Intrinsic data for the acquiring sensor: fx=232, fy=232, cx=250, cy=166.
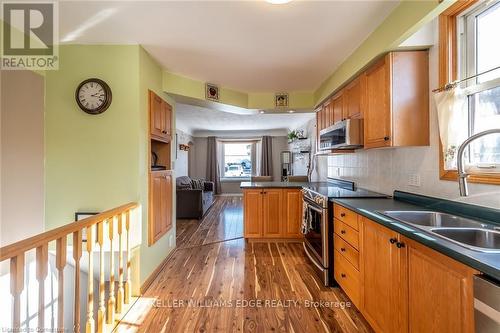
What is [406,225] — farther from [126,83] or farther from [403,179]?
[126,83]

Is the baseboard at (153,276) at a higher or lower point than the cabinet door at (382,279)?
lower

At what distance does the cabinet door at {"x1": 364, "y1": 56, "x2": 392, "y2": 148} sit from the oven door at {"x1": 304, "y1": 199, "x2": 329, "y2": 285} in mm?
865

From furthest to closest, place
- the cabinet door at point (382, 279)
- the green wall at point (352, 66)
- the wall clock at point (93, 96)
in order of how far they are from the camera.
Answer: the wall clock at point (93, 96) < the green wall at point (352, 66) < the cabinet door at point (382, 279)

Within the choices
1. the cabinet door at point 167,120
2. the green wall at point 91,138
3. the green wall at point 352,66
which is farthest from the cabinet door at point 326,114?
the green wall at point 91,138

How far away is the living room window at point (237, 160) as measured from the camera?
8992 millimetres

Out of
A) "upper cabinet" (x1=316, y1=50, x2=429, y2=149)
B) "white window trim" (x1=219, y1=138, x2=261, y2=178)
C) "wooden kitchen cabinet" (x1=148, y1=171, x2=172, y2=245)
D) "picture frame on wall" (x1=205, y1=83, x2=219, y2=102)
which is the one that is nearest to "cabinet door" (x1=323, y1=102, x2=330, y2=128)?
"upper cabinet" (x1=316, y1=50, x2=429, y2=149)

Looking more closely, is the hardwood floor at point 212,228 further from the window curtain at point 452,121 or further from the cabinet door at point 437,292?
the window curtain at point 452,121

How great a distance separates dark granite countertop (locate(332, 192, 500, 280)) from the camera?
2.83 feet

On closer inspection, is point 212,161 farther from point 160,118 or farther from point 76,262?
point 76,262

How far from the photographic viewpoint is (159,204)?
2.77 m

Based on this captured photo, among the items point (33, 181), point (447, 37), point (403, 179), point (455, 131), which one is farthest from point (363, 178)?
point (33, 181)

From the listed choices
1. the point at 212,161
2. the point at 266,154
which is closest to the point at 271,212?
the point at 266,154

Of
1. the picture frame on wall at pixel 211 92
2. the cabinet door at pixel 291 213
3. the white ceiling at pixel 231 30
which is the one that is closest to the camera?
the white ceiling at pixel 231 30

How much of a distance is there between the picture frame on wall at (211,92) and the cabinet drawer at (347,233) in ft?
7.63
